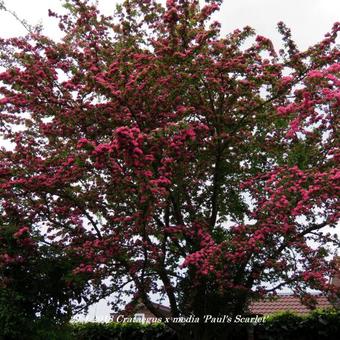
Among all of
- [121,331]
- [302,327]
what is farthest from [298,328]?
[121,331]

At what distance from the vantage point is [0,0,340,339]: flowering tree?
315 inches

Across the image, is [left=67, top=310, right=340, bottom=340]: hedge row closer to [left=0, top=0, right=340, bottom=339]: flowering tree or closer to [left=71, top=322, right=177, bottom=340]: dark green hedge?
[left=71, top=322, right=177, bottom=340]: dark green hedge

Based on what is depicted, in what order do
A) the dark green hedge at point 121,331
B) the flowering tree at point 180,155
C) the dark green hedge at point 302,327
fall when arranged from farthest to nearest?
the dark green hedge at point 121,331, the dark green hedge at point 302,327, the flowering tree at point 180,155

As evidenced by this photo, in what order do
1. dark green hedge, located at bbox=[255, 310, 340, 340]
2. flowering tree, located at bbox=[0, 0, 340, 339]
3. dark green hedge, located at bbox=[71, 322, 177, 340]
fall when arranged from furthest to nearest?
1. dark green hedge, located at bbox=[71, 322, 177, 340]
2. dark green hedge, located at bbox=[255, 310, 340, 340]
3. flowering tree, located at bbox=[0, 0, 340, 339]

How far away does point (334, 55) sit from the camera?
8477 millimetres

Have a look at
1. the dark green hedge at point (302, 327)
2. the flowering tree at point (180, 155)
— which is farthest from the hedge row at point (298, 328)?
the flowering tree at point (180, 155)

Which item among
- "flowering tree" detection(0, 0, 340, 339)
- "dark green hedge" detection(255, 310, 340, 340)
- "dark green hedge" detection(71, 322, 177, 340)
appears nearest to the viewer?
"flowering tree" detection(0, 0, 340, 339)

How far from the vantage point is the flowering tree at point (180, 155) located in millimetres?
8008

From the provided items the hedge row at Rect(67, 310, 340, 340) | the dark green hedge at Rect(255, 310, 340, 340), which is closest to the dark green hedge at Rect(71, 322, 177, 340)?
the hedge row at Rect(67, 310, 340, 340)

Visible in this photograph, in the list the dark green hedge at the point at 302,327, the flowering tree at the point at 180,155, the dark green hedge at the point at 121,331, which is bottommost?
the dark green hedge at the point at 302,327

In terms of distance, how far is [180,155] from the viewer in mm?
8180

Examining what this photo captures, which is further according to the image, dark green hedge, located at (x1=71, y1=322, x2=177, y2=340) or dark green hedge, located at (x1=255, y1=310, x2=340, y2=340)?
dark green hedge, located at (x1=71, y1=322, x2=177, y2=340)

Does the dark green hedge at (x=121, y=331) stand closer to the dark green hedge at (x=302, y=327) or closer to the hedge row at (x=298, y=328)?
the hedge row at (x=298, y=328)

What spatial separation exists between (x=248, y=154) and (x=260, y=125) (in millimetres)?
733
